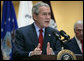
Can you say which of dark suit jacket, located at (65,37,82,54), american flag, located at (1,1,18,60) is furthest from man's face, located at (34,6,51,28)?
american flag, located at (1,1,18,60)

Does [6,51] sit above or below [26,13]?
below

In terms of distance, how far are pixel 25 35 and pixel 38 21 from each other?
251 millimetres

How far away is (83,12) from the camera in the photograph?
6.33 m

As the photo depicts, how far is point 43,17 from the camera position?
303 cm

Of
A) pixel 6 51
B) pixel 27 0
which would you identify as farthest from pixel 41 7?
pixel 27 0

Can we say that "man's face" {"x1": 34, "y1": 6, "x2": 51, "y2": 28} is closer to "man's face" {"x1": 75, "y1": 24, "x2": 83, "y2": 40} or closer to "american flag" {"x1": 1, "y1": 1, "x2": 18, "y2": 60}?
"man's face" {"x1": 75, "y1": 24, "x2": 83, "y2": 40}

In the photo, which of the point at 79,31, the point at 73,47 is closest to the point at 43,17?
the point at 73,47

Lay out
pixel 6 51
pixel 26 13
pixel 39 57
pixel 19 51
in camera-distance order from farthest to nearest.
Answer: pixel 26 13 < pixel 6 51 < pixel 19 51 < pixel 39 57

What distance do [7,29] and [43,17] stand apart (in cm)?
249

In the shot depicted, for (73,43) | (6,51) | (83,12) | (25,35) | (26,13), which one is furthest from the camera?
(83,12)

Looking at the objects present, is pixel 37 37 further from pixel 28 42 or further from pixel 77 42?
pixel 77 42

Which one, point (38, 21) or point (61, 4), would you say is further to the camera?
point (61, 4)

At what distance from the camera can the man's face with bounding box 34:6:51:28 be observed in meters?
3.00

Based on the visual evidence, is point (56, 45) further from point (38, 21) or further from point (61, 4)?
point (61, 4)
